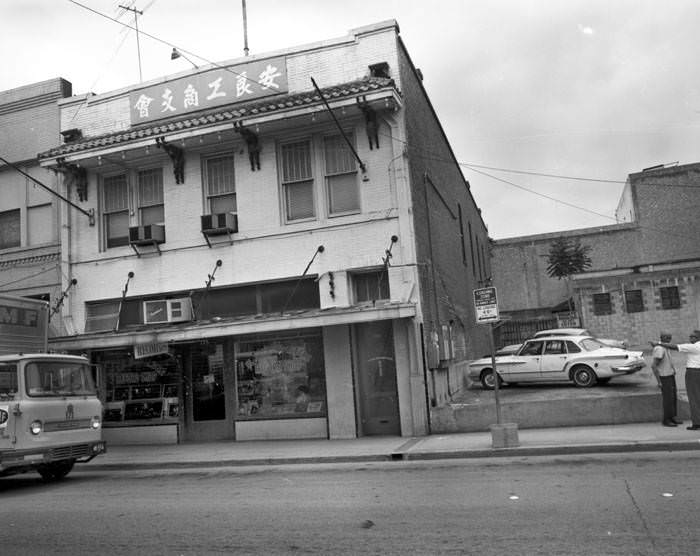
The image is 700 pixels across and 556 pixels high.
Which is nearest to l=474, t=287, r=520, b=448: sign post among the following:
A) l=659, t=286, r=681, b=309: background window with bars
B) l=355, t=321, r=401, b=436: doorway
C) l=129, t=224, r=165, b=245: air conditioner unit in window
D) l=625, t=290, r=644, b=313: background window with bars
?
l=355, t=321, r=401, b=436: doorway

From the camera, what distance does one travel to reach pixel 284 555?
559 cm

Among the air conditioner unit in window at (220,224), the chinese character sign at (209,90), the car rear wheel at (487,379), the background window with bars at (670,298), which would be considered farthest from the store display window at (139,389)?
the background window with bars at (670,298)

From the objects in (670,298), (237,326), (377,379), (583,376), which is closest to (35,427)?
(237,326)

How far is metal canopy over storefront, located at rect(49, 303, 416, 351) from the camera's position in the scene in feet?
41.4

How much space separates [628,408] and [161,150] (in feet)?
39.3

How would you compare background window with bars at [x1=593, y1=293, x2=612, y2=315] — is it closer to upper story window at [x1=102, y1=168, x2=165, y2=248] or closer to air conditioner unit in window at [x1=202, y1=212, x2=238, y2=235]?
air conditioner unit in window at [x1=202, y1=212, x2=238, y2=235]

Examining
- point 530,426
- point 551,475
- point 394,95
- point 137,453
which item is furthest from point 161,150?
point 551,475

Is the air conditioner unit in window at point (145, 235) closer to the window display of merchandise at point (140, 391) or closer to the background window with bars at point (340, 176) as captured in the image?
the window display of merchandise at point (140, 391)

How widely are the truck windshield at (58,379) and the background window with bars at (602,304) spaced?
24178 mm

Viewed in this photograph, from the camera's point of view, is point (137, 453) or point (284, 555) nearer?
point (284, 555)

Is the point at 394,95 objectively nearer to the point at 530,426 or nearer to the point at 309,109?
the point at 309,109

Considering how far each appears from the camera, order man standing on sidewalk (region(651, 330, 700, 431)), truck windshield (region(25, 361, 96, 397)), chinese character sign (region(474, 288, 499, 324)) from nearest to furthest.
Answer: truck windshield (region(25, 361, 96, 397)), man standing on sidewalk (region(651, 330, 700, 431)), chinese character sign (region(474, 288, 499, 324))

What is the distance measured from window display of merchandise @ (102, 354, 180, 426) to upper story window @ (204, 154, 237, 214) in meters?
3.95

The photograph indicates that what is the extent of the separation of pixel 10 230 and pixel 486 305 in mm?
13592
